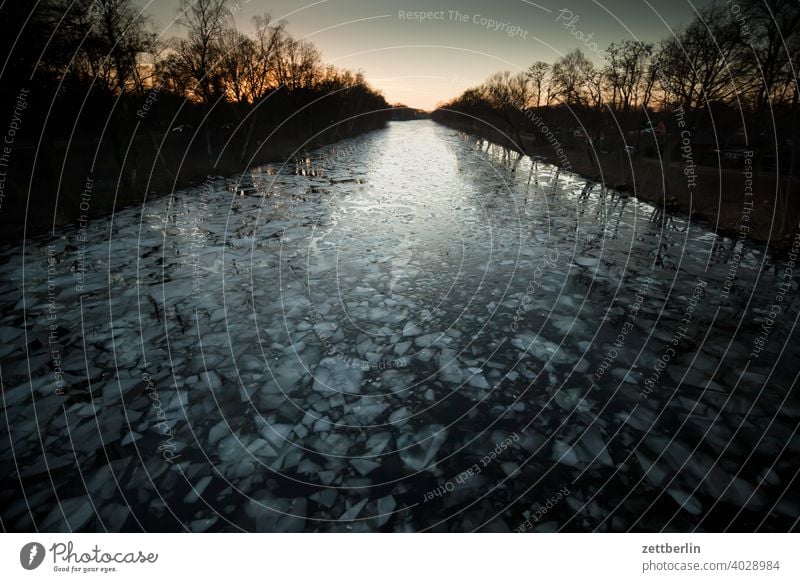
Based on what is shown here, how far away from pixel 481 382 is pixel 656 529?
2055mm

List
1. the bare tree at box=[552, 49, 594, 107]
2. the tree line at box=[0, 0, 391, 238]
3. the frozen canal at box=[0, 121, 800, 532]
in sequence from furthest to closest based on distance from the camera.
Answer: the bare tree at box=[552, 49, 594, 107]
the tree line at box=[0, 0, 391, 238]
the frozen canal at box=[0, 121, 800, 532]

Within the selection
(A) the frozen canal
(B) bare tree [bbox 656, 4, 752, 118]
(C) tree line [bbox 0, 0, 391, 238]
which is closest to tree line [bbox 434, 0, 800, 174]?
(B) bare tree [bbox 656, 4, 752, 118]

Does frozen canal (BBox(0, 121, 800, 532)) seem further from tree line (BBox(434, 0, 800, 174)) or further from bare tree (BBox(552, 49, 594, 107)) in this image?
bare tree (BBox(552, 49, 594, 107))

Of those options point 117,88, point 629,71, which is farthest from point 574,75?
point 117,88

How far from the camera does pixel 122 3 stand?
15.1 meters

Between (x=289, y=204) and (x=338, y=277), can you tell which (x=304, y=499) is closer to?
(x=338, y=277)

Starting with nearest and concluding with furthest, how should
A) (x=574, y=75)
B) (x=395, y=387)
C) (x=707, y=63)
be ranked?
(x=395, y=387) → (x=707, y=63) → (x=574, y=75)

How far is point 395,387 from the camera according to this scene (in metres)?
4.33

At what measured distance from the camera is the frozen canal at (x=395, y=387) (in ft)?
9.79

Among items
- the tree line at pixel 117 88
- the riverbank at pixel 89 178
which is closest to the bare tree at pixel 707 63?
the tree line at pixel 117 88

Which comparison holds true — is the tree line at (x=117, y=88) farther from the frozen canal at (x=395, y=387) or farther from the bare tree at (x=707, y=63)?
the bare tree at (x=707, y=63)

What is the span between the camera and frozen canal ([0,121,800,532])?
2.98 m

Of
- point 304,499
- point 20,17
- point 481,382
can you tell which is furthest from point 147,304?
point 20,17

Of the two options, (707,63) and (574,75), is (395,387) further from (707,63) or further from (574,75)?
(574,75)
